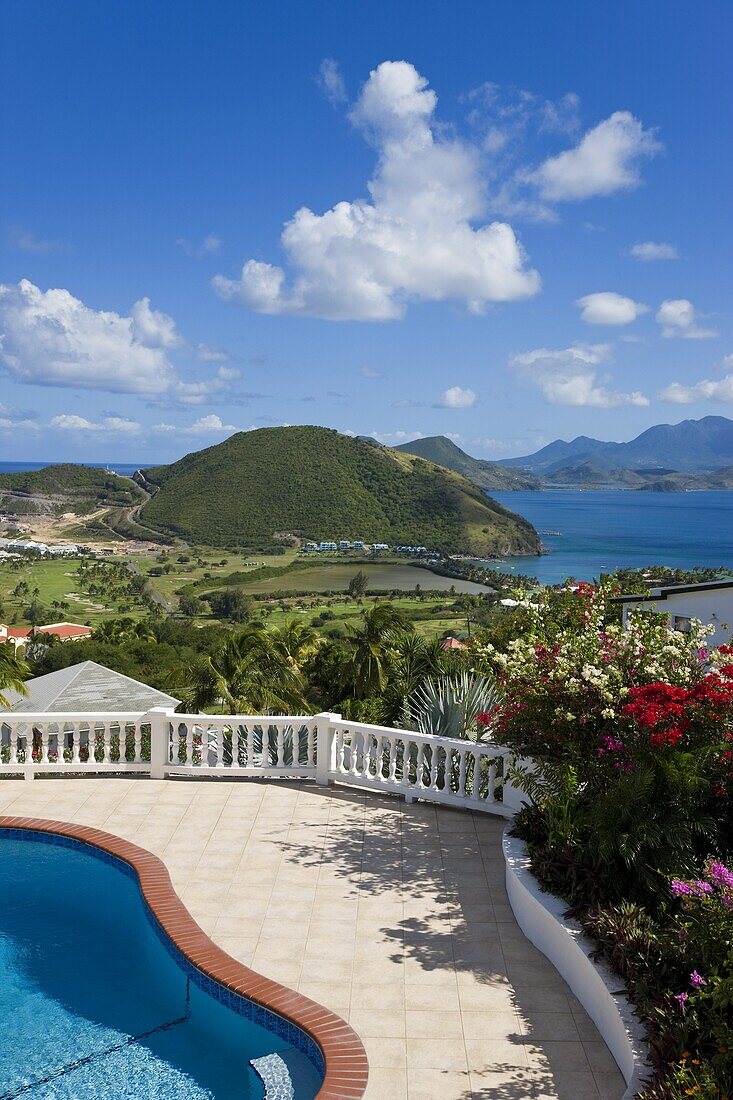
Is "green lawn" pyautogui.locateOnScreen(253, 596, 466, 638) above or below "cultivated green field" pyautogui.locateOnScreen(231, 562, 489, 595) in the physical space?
below

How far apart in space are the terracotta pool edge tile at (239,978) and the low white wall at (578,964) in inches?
54.5

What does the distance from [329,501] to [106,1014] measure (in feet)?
484

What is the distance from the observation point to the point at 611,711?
6.09m

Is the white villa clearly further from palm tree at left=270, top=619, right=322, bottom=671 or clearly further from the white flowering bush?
palm tree at left=270, top=619, right=322, bottom=671

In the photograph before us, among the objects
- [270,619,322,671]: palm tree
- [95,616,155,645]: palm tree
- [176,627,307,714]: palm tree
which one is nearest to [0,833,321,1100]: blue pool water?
[176,627,307,714]: palm tree

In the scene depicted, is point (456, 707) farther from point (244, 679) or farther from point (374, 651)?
point (374, 651)

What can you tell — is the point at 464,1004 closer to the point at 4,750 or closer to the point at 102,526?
the point at 4,750

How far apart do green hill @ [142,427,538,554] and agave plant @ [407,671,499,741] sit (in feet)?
443

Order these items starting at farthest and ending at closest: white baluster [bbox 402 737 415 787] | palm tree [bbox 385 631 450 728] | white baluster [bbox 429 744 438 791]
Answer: palm tree [bbox 385 631 450 728], white baluster [bbox 402 737 415 787], white baluster [bbox 429 744 438 791]

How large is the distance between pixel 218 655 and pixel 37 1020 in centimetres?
918

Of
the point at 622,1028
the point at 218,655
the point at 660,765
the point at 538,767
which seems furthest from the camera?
the point at 218,655

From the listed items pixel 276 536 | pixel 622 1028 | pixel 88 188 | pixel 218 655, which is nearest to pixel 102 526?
pixel 276 536

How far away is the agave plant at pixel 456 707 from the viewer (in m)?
A: 8.77

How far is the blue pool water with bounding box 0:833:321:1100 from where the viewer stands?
15.3 feet
